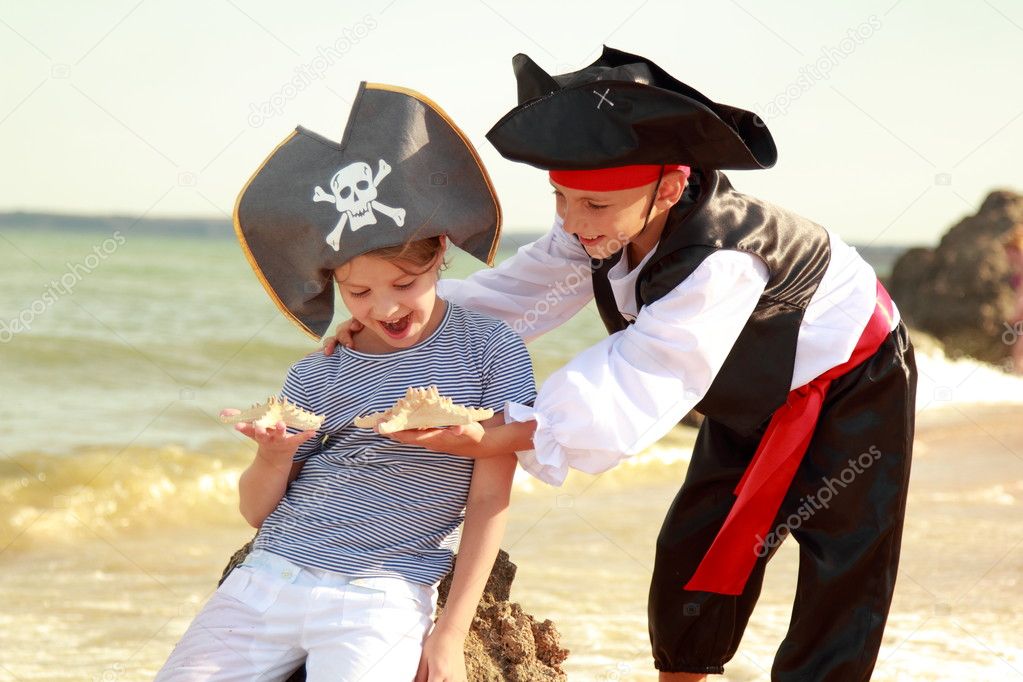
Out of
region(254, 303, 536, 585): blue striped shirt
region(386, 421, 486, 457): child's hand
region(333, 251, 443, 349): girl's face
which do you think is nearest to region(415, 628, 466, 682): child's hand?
region(254, 303, 536, 585): blue striped shirt

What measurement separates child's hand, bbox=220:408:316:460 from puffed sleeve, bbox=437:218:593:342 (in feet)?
2.36

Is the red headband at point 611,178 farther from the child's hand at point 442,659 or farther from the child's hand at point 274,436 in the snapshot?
the child's hand at point 442,659

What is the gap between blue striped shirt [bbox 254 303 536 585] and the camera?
238 cm

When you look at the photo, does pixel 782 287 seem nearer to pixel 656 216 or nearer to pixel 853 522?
pixel 656 216

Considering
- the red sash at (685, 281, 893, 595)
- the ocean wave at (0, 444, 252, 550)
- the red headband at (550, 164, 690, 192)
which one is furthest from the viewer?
the ocean wave at (0, 444, 252, 550)

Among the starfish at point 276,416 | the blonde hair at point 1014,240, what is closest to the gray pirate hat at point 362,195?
the starfish at point 276,416

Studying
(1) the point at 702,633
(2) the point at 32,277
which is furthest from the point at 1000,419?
(2) the point at 32,277

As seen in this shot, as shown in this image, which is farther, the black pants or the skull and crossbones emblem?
the black pants

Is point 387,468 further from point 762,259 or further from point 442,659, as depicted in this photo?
point 762,259

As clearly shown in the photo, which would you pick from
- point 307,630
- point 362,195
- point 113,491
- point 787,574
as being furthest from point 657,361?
point 113,491

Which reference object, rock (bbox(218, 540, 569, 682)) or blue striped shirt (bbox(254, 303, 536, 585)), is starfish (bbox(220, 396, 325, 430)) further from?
rock (bbox(218, 540, 569, 682))

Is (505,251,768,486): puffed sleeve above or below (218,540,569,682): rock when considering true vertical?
above

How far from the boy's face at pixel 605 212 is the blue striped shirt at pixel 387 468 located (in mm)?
266

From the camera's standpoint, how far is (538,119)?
241cm
